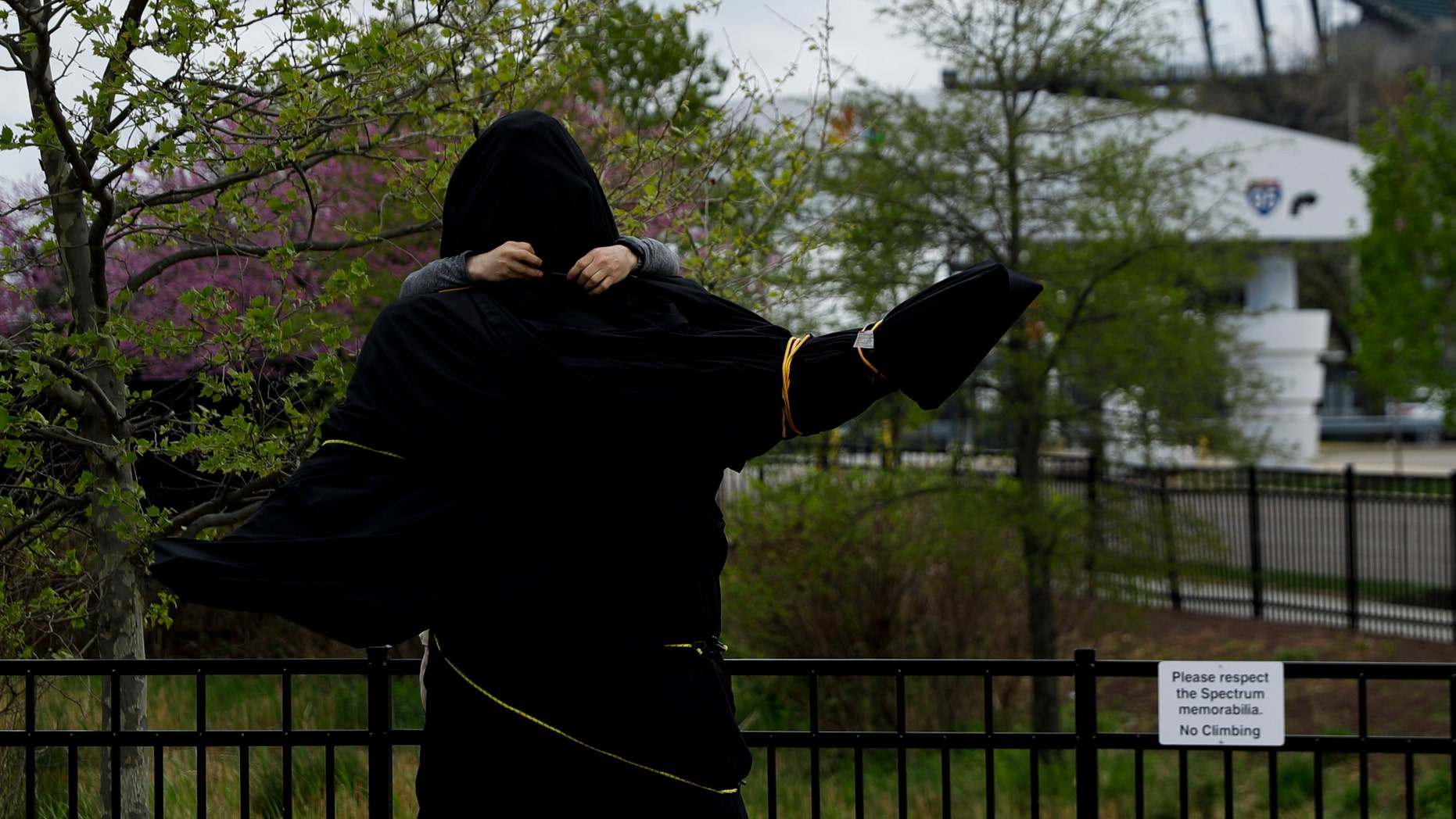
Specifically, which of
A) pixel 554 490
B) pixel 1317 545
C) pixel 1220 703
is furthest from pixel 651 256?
pixel 1317 545

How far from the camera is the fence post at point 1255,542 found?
1316 centimetres

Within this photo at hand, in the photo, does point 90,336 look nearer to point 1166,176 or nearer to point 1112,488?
point 1166,176

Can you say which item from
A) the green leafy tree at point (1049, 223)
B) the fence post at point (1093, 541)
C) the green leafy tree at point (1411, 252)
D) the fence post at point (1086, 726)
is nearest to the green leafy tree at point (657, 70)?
the green leafy tree at point (1049, 223)

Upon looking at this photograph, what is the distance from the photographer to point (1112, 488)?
1025cm

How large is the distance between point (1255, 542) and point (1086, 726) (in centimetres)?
1084

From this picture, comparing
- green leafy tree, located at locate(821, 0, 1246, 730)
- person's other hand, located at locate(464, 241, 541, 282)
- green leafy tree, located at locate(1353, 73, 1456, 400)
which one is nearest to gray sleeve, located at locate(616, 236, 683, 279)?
person's other hand, located at locate(464, 241, 541, 282)

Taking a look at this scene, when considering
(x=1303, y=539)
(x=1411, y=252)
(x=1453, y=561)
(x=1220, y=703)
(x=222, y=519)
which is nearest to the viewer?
(x=1220, y=703)

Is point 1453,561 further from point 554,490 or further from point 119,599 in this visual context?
point 554,490

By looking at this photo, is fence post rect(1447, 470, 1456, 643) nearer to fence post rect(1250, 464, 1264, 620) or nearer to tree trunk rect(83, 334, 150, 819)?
fence post rect(1250, 464, 1264, 620)

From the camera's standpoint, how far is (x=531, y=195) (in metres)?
2.21

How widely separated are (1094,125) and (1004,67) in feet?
2.50

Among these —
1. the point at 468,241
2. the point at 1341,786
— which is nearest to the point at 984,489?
the point at 1341,786

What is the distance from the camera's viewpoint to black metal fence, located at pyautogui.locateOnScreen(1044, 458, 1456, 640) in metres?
12.2

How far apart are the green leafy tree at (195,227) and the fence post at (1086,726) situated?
2033 mm
